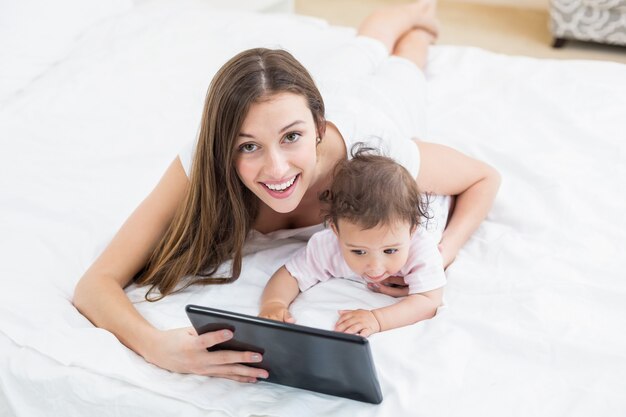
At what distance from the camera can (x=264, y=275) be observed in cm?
142

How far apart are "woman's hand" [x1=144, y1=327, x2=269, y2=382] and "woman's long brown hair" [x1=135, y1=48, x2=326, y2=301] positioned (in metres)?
0.17

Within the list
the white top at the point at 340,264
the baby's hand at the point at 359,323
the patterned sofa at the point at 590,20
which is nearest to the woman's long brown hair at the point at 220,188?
the white top at the point at 340,264

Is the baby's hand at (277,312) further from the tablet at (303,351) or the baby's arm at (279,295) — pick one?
the tablet at (303,351)

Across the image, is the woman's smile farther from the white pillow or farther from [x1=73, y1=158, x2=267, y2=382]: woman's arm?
the white pillow

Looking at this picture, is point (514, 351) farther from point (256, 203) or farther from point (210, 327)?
point (256, 203)

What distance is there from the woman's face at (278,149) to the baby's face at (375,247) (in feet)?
0.38

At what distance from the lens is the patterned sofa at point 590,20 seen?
316cm

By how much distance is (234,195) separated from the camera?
4.40ft

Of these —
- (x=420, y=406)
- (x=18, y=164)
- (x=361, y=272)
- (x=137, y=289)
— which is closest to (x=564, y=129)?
(x=361, y=272)

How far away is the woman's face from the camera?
3.95 feet

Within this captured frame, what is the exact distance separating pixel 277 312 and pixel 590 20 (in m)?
2.62

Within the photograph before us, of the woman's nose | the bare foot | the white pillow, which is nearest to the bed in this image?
the white pillow

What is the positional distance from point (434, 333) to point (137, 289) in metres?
0.60

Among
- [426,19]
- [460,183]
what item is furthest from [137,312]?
[426,19]
